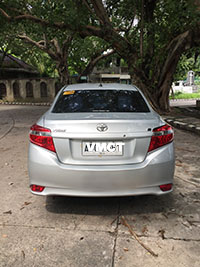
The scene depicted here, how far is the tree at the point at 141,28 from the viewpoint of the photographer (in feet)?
34.7

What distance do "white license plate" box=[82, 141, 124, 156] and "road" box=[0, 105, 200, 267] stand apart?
78 centimetres

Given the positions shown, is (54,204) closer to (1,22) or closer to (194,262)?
(194,262)

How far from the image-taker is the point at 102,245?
7.62ft

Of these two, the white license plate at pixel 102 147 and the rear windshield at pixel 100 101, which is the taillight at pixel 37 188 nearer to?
the white license plate at pixel 102 147

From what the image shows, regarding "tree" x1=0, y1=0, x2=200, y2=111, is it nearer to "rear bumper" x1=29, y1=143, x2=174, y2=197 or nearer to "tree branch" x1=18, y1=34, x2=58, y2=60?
"tree branch" x1=18, y1=34, x2=58, y2=60

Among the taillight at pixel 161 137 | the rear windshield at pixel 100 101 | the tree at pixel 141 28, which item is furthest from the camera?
the tree at pixel 141 28

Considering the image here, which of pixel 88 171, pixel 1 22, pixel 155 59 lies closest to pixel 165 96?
pixel 155 59

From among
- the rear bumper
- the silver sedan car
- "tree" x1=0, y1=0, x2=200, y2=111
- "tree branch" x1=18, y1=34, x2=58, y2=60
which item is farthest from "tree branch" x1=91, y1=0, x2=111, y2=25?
the rear bumper

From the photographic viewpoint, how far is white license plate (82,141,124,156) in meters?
2.51

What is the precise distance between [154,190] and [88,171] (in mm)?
720

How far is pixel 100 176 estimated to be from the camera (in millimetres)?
2467

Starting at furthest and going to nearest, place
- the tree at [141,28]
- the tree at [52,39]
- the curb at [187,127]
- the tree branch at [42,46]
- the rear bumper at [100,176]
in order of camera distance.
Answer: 1. the tree branch at [42,46]
2. the tree at [52,39]
3. the tree at [141,28]
4. the curb at [187,127]
5. the rear bumper at [100,176]

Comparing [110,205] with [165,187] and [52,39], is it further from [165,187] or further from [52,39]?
[52,39]

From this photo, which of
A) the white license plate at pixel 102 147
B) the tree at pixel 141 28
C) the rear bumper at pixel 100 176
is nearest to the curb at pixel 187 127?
the tree at pixel 141 28
